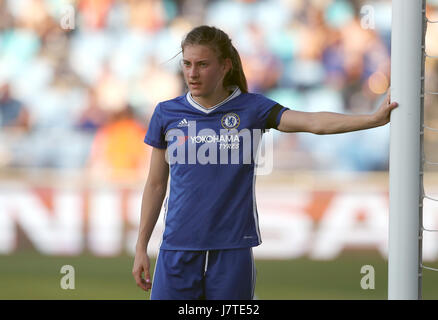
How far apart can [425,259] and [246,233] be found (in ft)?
16.5

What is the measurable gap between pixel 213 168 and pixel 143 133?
19.7 ft

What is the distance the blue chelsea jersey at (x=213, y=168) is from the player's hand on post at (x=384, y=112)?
32cm

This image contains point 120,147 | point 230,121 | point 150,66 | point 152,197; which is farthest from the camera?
point 150,66

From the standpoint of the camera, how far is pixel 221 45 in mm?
2332

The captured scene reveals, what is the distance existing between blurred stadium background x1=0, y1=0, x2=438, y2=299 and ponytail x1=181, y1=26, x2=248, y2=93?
3676 millimetres

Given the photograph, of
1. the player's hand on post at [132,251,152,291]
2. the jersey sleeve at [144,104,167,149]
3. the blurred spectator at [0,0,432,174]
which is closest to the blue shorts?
the player's hand on post at [132,251,152,291]

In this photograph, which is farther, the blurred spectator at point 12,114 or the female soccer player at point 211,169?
the blurred spectator at point 12,114

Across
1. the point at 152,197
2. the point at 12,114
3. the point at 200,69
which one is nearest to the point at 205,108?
the point at 200,69

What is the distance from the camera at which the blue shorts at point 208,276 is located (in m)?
2.22

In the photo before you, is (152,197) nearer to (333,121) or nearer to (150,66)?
(333,121)

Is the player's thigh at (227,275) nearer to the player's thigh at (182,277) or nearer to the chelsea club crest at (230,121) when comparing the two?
the player's thigh at (182,277)

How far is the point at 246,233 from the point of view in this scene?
2266mm

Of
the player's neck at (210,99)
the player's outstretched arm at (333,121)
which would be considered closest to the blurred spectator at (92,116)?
the player's neck at (210,99)

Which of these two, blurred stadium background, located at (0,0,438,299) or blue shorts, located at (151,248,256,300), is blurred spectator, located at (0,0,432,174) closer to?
blurred stadium background, located at (0,0,438,299)
